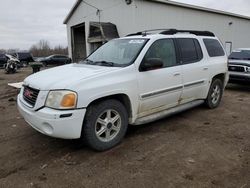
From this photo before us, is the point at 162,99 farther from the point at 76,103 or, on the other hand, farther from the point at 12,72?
the point at 12,72

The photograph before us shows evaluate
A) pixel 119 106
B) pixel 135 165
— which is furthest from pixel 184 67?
pixel 135 165

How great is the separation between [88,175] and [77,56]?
872 inches

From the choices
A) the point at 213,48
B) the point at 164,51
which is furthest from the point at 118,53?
the point at 213,48

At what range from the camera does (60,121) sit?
345cm

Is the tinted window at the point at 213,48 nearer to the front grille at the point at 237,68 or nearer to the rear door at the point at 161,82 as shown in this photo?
the rear door at the point at 161,82

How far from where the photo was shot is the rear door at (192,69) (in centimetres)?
521

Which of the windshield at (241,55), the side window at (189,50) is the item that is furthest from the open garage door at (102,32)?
the side window at (189,50)

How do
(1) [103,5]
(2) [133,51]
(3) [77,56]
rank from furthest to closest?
(3) [77,56] < (1) [103,5] < (2) [133,51]

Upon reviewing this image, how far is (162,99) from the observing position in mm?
4742

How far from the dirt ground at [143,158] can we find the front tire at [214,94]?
36.8 inches

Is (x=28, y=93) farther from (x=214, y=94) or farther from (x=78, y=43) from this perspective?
(x=78, y=43)

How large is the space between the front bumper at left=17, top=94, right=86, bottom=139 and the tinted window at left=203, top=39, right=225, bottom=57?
3.87 m

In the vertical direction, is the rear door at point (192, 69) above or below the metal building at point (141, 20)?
below

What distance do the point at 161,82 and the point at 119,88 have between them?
1.02m
